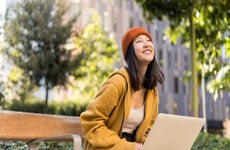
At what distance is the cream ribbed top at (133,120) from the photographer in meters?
2.76

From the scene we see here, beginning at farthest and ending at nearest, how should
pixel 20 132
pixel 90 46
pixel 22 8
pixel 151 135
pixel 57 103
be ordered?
pixel 57 103 → pixel 90 46 → pixel 22 8 → pixel 20 132 → pixel 151 135

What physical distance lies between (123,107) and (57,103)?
2570cm

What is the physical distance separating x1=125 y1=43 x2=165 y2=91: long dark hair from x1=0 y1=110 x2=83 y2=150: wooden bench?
48 centimetres

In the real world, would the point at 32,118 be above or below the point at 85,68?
above

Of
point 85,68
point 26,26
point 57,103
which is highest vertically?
point 26,26

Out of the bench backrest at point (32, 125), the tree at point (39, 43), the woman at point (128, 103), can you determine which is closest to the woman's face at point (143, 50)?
the woman at point (128, 103)

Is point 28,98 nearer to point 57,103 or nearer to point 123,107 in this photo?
point 57,103

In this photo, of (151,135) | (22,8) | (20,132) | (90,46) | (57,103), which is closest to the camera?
(151,135)

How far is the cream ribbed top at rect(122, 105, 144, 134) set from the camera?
9.05 ft

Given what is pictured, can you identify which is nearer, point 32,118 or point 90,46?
point 32,118

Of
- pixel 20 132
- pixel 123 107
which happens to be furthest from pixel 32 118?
pixel 123 107

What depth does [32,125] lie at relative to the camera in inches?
116

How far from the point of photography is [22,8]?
22.4 meters

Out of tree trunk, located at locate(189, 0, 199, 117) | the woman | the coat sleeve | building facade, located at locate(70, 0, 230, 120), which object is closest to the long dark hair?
the woman
